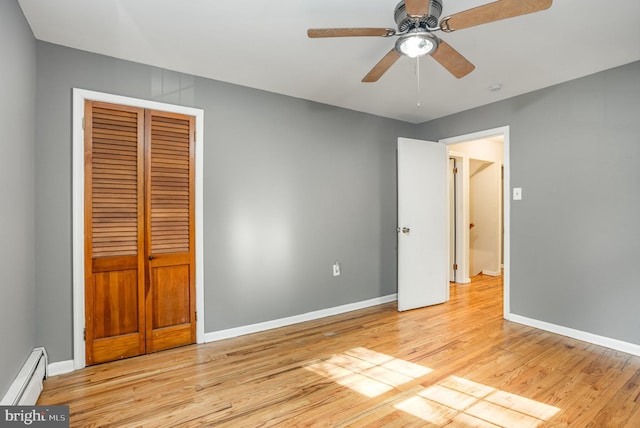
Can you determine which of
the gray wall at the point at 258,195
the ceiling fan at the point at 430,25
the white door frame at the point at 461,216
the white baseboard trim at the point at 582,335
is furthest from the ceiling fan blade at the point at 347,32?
the white door frame at the point at 461,216

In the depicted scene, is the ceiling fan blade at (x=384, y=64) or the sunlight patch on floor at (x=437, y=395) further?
the ceiling fan blade at (x=384, y=64)

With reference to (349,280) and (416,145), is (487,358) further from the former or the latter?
(416,145)

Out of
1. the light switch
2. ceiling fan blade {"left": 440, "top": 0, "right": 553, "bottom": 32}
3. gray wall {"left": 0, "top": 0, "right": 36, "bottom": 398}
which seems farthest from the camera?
the light switch

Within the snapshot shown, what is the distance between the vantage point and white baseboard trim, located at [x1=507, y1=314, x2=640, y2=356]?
9.12ft

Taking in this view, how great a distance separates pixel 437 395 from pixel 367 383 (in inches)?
18.2

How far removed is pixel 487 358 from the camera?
2688 millimetres

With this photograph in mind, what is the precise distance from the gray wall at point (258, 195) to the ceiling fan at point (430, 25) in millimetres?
1508

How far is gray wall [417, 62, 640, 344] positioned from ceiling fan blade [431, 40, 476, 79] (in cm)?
171

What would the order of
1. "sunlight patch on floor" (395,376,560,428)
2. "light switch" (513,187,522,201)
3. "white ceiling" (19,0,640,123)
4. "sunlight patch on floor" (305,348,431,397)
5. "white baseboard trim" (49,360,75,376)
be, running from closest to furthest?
"sunlight patch on floor" (395,376,560,428) → "white ceiling" (19,0,640,123) → "sunlight patch on floor" (305,348,431,397) → "white baseboard trim" (49,360,75,376) → "light switch" (513,187,522,201)

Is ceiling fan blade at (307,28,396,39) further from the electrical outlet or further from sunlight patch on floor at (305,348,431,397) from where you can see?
the electrical outlet

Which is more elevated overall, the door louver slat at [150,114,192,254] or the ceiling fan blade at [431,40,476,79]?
the ceiling fan blade at [431,40,476,79]

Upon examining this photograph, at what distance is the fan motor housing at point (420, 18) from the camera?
→ 1799 millimetres

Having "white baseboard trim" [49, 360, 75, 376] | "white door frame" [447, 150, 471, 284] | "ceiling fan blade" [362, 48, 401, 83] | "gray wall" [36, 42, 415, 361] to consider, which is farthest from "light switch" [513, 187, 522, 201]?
"white baseboard trim" [49, 360, 75, 376]

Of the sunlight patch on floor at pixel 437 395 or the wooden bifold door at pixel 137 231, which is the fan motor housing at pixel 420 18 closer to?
the wooden bifold door at pixel 137 231
